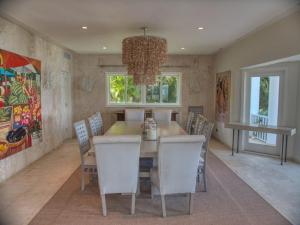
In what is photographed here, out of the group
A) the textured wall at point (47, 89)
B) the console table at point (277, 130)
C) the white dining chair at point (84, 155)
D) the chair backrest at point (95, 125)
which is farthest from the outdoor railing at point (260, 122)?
the textured wall at point (47, 89)

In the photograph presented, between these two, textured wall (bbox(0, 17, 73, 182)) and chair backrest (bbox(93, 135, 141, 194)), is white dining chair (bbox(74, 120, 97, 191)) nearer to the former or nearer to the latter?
chair backrest (bbox(93, 135, 141, 194))

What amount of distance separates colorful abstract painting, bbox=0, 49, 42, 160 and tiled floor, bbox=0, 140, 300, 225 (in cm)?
48

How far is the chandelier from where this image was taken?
3.66 metres

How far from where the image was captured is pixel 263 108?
491 centimetres

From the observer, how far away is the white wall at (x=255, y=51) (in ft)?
10.8

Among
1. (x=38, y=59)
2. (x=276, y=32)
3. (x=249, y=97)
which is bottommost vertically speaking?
(x=249, y=97)

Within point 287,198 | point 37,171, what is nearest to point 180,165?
point 287,198

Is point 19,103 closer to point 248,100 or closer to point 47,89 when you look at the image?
point 47,89

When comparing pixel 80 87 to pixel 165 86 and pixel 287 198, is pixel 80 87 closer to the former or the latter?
pixel 165 86

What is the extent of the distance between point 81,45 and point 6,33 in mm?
2168

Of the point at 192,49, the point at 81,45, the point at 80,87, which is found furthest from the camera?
the point at 80,87

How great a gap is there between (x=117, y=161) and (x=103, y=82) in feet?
16.0

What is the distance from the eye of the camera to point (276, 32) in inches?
143

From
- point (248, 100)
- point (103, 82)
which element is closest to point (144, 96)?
point (103, 82)
